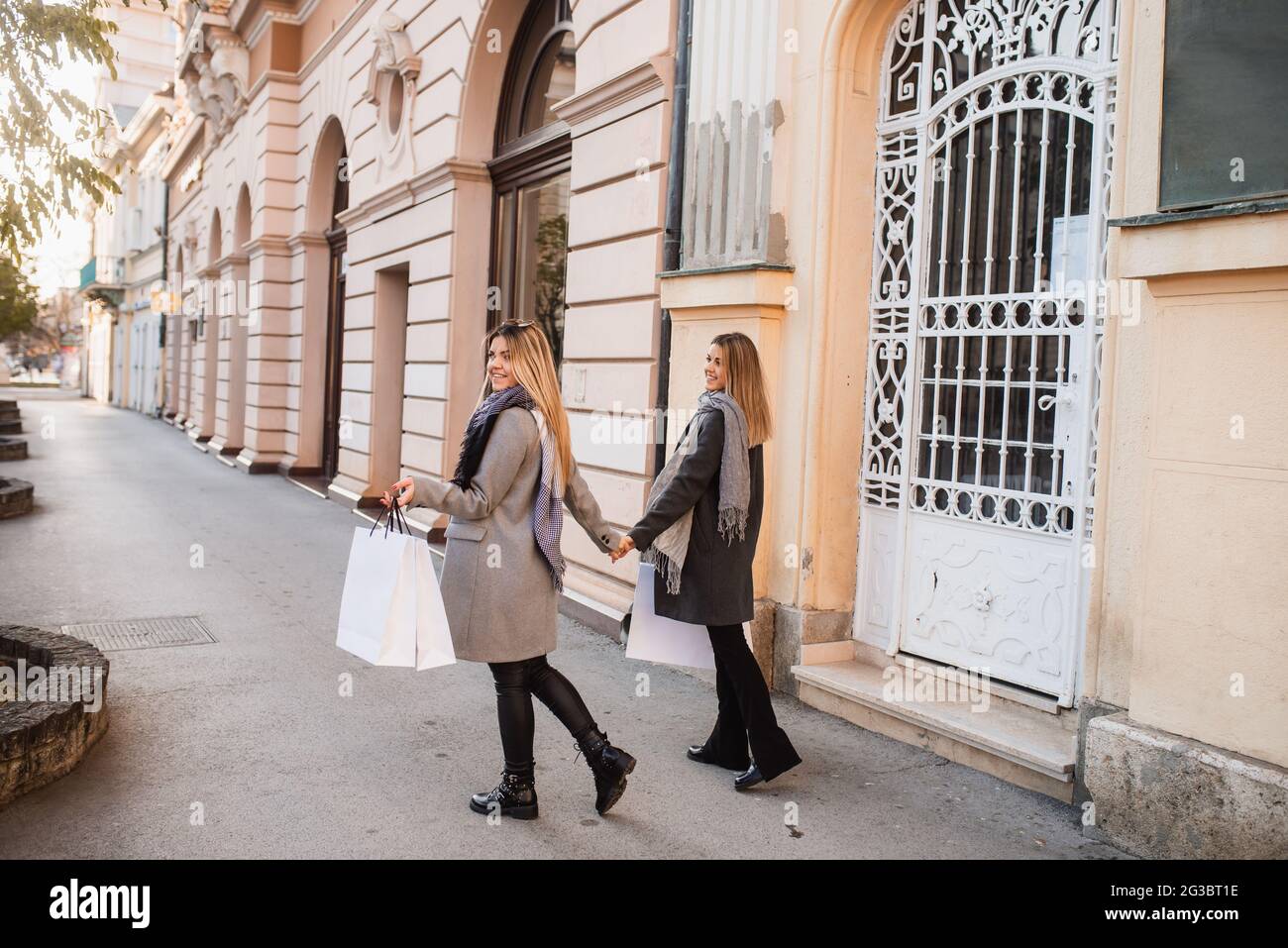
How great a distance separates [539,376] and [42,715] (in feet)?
8.12

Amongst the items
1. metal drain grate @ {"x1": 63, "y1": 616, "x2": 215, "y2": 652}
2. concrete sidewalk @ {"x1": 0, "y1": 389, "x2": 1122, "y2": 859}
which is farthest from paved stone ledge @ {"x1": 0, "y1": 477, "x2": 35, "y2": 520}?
metal drain grate @ {"x1": 63, "y1": 616, "x2": 215, "y2": 652}

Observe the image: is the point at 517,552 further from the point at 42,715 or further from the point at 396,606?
the point at 42,715

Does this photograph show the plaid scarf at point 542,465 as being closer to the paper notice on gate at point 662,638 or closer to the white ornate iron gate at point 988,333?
the paper notice on gate at point 662,638

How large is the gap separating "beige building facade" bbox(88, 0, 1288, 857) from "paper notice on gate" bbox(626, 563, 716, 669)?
1.12 m

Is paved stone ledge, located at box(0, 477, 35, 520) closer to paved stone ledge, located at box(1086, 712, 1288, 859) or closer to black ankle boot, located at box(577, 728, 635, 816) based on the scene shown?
black ankle boot, located at box(577, 728, 635, 816)

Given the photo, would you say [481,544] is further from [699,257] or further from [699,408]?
[699,257]

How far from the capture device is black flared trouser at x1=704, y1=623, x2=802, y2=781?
16.3 feet

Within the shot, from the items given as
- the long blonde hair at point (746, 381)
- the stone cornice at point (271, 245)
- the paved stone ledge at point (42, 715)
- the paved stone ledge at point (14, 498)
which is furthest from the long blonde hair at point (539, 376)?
the stone cornice at point (271, 245)

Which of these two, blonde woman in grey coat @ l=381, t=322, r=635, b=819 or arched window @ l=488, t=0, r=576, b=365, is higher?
arched window @ l=488, t=0, r=576, b=365

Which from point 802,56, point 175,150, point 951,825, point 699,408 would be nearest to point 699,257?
point 802,56

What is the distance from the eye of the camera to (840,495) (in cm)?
662

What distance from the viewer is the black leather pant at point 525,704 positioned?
4.59m
